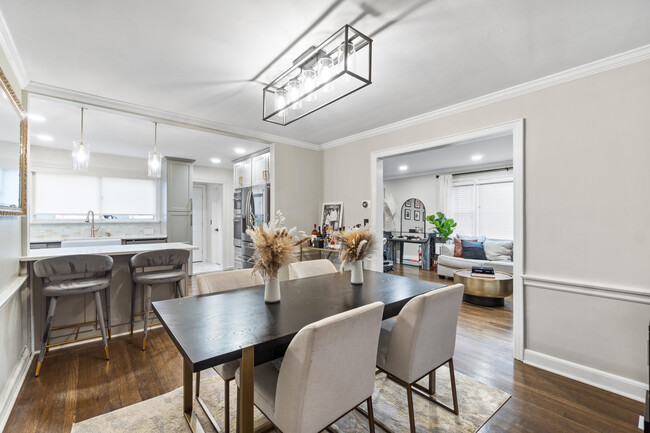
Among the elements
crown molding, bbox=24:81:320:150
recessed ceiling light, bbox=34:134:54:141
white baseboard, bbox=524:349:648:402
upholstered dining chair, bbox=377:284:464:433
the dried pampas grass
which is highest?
recessed ceiling light, bbox=34:134:54:141

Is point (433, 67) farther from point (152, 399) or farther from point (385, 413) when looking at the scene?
point (152, 399)

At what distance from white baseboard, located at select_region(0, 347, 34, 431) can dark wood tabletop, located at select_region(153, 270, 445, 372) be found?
3.94 ft

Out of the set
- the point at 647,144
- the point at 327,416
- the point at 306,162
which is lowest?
the point at 327,416

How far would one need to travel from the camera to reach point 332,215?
4.53 metres

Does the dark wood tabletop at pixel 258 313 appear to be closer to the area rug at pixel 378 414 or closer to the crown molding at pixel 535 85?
the area rug at pixel 378 414

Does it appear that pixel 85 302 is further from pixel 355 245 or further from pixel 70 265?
pixel 355 245

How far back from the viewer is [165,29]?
1.86 meters

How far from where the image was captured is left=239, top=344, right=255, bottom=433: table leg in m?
1.14

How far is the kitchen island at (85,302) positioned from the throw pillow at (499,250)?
5.38m

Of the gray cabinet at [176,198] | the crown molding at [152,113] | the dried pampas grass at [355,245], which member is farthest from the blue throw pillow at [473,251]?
the gray cabinet at [176,198]

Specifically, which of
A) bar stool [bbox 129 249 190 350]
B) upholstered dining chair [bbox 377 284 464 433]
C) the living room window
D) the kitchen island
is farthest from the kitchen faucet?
the living room window

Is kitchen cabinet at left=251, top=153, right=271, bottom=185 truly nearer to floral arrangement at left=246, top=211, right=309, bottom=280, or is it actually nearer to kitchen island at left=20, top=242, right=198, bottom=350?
kitchen island at left=20, top=242, right=198, bottom=350

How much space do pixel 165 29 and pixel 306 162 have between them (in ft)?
9.59

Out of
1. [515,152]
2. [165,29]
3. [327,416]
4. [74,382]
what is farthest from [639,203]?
[74,382]
